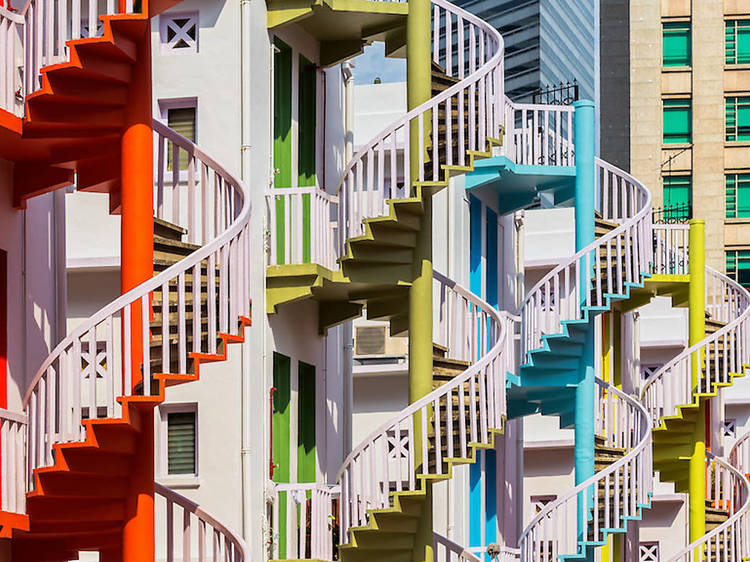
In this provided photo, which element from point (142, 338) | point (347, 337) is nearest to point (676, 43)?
point (347, 337)

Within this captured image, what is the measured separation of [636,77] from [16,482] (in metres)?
38.5

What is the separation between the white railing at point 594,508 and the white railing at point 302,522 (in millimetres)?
5155

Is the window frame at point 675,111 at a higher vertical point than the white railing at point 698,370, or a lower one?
higher

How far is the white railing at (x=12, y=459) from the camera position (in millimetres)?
13289

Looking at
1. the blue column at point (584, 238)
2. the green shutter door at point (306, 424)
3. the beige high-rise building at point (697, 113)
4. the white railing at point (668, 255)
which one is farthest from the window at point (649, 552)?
the beige high-rise building at point (697, 113)

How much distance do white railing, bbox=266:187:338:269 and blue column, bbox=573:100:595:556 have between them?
6.39m

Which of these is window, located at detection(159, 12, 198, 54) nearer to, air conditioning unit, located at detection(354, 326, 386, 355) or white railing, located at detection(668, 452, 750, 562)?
white railing, located at detection(668, 452, 750, 562)

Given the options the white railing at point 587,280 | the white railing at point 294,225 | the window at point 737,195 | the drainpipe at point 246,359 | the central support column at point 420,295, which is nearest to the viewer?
the drainpipe at point 246,359

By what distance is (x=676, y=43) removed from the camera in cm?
5003

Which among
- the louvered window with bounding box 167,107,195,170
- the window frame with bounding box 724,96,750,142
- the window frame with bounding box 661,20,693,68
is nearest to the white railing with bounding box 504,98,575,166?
the louvered window with bounding box 167,107,195,170

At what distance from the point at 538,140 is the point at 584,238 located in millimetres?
1382

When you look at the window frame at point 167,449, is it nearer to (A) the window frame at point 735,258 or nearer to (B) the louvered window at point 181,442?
(B) the louvered window at point 181,442

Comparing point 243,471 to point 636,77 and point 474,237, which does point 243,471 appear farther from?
point 636,77

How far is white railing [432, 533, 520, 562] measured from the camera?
19.8 metres
